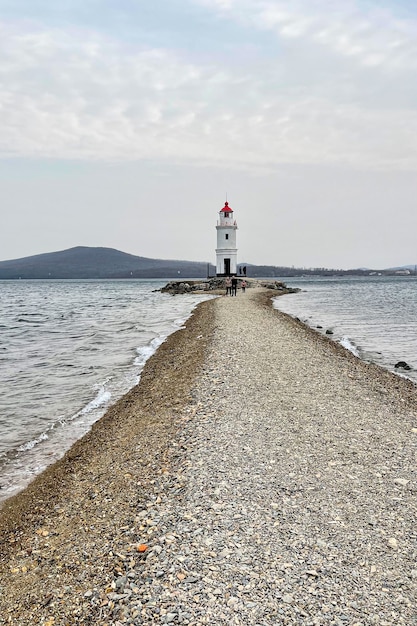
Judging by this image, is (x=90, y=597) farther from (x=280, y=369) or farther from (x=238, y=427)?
(x=280, y=369)

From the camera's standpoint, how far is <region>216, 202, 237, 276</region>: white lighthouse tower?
67438 mm

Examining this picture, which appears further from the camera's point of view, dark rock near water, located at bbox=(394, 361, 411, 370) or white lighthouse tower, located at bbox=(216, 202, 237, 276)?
white lighthouse tower, located at bbox=(216, 202, 237, 276)

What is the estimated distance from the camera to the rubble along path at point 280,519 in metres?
4.08

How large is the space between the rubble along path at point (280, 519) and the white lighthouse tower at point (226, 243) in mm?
58565

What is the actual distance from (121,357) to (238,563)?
47.3 feet

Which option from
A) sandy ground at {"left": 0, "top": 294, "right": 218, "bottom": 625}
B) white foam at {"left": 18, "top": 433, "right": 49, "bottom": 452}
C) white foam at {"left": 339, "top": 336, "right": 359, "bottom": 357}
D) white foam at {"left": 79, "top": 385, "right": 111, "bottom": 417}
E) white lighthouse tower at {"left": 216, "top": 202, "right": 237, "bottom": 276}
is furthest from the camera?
white lighthouse tower at {"left": 216, "top": 202, "right": 237, "bottom": 276}

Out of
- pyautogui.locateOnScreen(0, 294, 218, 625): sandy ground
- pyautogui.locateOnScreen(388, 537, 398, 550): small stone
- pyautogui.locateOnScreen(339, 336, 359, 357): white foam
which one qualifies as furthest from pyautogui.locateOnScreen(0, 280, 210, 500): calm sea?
pyautogui.locateOnScreen(339, 336, 359, 357): white foam

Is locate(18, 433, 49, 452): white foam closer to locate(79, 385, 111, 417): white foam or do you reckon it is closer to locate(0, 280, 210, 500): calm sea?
locate(0, 280, 210, 500): calm sea

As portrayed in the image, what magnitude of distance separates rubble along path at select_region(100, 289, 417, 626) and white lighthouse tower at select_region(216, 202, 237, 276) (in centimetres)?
5856

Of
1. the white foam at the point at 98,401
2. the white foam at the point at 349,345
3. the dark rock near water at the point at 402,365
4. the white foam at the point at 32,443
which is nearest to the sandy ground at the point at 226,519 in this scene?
the white foam at the point at 32,443

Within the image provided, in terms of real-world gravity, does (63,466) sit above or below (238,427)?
below

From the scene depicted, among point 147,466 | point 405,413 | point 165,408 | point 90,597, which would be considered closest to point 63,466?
point 147,466

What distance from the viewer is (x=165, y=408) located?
1010 cm

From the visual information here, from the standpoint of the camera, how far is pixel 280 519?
17.5 ft
